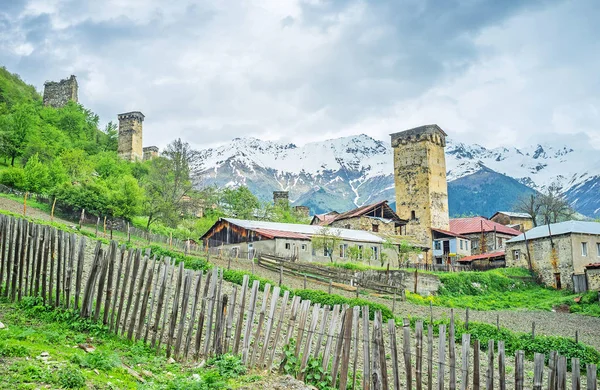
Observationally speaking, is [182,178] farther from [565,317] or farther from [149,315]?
[149,315]

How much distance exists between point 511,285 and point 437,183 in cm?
2602

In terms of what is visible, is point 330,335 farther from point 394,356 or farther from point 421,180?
point 421,180

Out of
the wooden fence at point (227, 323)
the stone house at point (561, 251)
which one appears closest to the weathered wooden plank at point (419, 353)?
the wooden fence at point (227, 323)

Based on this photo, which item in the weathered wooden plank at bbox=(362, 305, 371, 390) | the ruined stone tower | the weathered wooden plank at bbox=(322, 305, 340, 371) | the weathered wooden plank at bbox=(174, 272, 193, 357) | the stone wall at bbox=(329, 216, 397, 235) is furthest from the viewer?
the ruined stone tower

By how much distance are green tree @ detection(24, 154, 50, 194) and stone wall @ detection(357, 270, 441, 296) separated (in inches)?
1118

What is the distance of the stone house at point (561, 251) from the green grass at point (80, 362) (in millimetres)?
40397


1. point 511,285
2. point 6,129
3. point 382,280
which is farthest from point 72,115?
point 511,285

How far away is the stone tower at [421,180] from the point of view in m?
66.5

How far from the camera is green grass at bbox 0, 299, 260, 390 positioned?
6.80 m

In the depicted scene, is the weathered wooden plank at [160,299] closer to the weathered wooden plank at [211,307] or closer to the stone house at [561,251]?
the weathered wooden plank at [211,307]

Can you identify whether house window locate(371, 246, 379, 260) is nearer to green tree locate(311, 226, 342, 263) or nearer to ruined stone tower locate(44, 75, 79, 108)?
green tree locate(311, 226, 342, 263)

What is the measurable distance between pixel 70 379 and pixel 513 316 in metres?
30.6

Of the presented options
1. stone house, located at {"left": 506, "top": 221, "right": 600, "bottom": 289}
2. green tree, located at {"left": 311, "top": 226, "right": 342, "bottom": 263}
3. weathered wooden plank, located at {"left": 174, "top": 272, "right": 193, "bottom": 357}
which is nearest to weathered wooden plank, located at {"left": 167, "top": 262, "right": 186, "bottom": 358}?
weathered wooden plank, located at {"left": 174, "top": 272, "right": 193, "bottom": 357}

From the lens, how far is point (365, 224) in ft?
188
